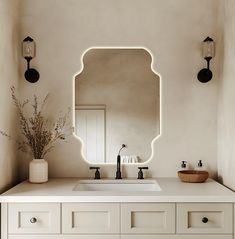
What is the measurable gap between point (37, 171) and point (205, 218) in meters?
1.13

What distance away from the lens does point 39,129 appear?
269 centimetres

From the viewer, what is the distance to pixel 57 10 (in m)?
2.75

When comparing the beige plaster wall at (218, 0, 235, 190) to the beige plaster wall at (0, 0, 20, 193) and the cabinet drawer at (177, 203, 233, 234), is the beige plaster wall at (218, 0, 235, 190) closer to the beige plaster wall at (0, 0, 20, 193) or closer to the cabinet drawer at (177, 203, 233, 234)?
the cabinet drawer at (177, 203, 233, 234)

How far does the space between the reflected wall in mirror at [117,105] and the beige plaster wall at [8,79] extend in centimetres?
47

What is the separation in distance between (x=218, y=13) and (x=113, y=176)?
140 centimetres

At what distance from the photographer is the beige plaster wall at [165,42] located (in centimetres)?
275

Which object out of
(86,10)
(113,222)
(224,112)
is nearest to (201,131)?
(224,112)

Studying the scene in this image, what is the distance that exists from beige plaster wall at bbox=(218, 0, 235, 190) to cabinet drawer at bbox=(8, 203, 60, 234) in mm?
1117

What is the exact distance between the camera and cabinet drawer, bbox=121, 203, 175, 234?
2.13m

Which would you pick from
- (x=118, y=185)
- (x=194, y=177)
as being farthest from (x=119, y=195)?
(x=194, y=177)

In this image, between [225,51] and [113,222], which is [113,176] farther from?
[225,51]

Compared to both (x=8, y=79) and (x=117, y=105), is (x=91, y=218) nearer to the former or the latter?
(x=117, y=105)

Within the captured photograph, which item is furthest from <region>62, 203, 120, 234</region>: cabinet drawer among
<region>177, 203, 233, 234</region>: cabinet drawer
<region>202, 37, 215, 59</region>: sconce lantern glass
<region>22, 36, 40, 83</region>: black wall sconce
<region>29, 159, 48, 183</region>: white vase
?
<region>202, 37, 215, 59</region>: sconce lantern glass

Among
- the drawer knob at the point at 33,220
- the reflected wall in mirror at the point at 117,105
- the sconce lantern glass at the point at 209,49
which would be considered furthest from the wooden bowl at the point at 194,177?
the drawer knob at the point at 33,220
